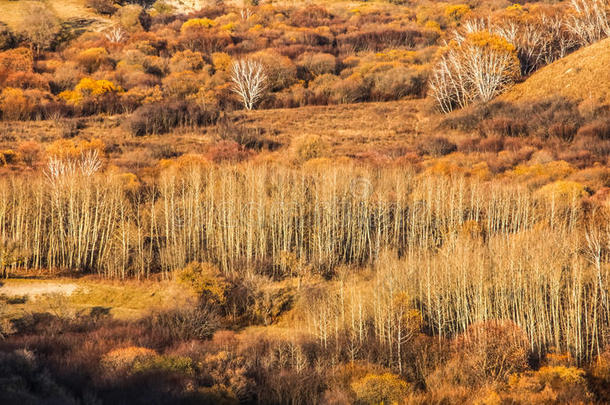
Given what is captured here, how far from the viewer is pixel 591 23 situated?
59.0m

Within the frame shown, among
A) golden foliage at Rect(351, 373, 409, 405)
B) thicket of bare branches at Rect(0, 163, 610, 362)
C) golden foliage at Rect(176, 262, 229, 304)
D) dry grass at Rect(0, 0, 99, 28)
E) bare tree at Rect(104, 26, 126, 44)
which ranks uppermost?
dry grass at Rect(0, 0, 99, 28)

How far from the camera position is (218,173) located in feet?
112

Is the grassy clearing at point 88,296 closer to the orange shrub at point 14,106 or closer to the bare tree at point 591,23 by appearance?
the orange shrub at point 14,106

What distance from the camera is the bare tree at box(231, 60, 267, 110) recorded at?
5931 cm

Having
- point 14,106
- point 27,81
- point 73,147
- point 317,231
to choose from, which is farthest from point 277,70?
point 317,231

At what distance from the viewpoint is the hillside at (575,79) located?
1828 inches

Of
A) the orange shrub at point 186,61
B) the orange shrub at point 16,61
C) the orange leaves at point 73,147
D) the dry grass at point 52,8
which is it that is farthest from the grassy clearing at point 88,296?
the dry grass at point 52,8

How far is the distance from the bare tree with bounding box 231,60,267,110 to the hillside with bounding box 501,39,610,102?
24.5 meters

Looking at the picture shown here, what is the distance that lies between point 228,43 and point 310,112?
29494 millimetres

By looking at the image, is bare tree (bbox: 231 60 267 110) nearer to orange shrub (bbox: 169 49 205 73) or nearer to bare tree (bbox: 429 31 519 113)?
orange shrub (bbox: 169 49 205 73)

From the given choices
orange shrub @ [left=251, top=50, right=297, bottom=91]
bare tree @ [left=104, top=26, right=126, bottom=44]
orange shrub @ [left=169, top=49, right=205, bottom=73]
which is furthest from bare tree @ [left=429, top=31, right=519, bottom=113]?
bare tree @ [left=104, top=26, right=126, bottom=44]

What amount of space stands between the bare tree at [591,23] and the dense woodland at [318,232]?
0.36 metres

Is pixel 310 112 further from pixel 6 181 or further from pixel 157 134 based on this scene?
pixel 6 181

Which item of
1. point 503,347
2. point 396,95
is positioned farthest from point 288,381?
point 396,95
